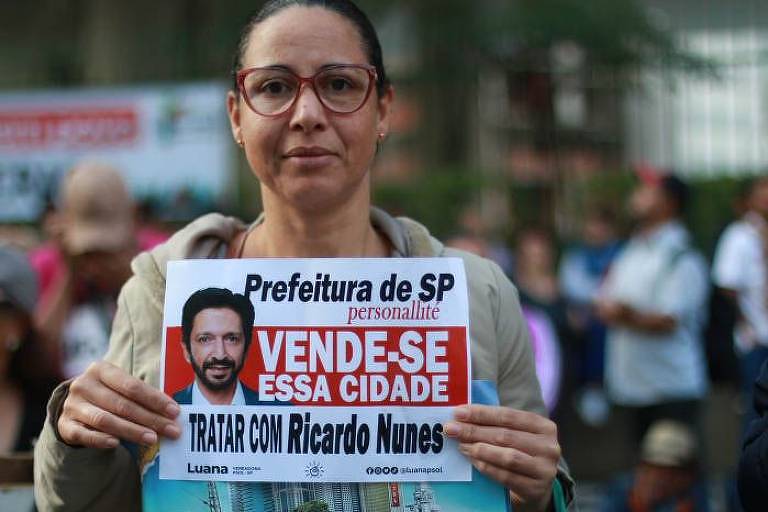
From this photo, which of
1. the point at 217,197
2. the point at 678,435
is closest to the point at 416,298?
the point at 678,435

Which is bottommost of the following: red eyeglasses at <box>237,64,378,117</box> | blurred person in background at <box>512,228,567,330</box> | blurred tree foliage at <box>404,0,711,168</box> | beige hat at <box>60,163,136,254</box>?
red eyeglasses at <box>237,64,378,117</box>

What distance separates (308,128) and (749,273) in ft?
16.6

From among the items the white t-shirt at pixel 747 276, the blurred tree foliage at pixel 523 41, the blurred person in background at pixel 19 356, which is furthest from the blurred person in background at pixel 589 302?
the blurred person in background at pixel 19 356

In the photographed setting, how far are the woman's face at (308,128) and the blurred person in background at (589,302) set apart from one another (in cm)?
570

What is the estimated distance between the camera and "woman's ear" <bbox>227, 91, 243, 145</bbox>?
91.0 inches

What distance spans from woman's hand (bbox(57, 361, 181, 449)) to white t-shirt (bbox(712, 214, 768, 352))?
15.5 feet

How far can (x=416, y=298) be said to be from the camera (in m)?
2.17

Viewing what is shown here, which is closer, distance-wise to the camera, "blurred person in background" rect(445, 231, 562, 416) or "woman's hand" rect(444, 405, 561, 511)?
"woman's hand" rect(444, 405, 561, 511)

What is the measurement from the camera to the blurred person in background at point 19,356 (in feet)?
10.7

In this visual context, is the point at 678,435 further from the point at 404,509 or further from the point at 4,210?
the point at 4,210

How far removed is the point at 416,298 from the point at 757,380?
31.1 inches

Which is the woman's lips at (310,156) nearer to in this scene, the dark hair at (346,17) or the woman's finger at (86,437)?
the dark hair at (346,17)

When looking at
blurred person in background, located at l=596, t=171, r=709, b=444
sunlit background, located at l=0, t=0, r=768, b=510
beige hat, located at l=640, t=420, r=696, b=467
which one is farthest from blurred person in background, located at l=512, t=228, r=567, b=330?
beige hat, located at l=640, t=420, r=696, b=467

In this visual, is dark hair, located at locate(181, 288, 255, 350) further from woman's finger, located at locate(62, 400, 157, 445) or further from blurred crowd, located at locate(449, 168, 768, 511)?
blurred crowd, located at locate(449, 168, 768, 511)
